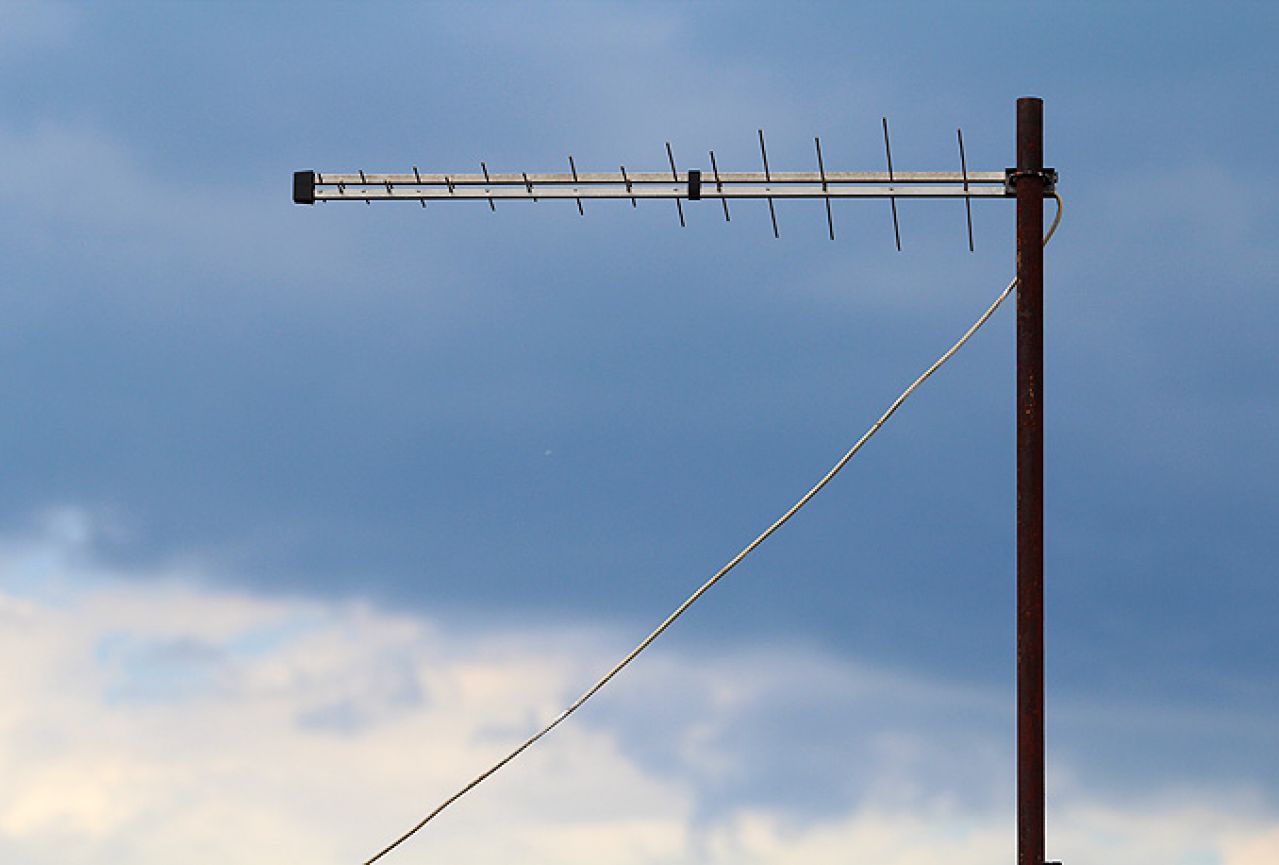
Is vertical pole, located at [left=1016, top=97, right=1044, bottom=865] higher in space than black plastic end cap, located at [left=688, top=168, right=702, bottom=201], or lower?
lower

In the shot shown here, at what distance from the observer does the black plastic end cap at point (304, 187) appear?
17156mm

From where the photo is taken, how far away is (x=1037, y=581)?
15.6 metres

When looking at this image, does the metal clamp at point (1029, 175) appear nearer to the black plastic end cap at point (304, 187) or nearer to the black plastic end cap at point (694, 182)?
the black plastic end cap at point (694, 182)

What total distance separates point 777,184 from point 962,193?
65.8 inches

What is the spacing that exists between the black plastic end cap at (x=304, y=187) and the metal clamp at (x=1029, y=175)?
6.44 m

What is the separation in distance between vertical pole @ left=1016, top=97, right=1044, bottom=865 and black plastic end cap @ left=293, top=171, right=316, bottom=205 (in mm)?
6540

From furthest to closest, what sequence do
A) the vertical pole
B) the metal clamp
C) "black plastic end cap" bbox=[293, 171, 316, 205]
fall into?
"black plastic end cap" bbox=[293, 171, 316, 205], the metal clamp, the vertical pole

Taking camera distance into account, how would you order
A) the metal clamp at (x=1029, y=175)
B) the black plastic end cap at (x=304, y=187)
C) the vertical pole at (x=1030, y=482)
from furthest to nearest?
the black plastic end cap at (x=304, y=187) < the metal clamp at (x=1029, y=175) < the vertical pole at (x=1030, y=482)

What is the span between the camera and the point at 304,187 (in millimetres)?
17156

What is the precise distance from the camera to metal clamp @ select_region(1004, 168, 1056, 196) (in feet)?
52.5

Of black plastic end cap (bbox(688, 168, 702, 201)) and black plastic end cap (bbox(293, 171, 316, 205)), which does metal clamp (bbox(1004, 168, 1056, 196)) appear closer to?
black plastic end cap (bbox(688, 168, 702, 201))

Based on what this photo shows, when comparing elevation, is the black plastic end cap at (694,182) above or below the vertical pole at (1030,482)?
above

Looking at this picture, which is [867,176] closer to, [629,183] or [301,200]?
[629,183]

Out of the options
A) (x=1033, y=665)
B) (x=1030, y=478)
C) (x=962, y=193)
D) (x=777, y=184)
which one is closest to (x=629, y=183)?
(x=777, y=184)
